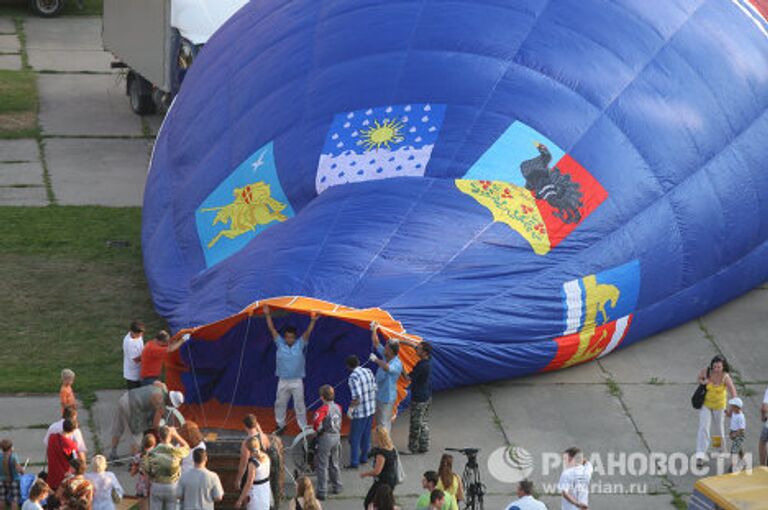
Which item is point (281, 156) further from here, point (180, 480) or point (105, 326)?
point (180, 480)

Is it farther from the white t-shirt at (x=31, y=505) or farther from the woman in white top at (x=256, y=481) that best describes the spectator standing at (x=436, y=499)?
the white t-shirt at (x=31, y=505)

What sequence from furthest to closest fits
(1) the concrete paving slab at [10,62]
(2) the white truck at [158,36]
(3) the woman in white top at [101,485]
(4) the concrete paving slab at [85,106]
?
(1) the concrete paving slab at [10,62]
(4) the concrete paving slab at [85,106]
(2) the white truck at [158,36]
(3) the woman in white top at [101,485]

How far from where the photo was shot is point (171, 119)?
2519 cm

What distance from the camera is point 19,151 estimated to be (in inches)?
1171

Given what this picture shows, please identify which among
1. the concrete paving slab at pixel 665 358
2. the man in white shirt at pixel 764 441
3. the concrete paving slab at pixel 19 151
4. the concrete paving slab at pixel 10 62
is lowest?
the man in white shirt at pixel 764 441

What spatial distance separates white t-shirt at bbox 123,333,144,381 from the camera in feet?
65.7

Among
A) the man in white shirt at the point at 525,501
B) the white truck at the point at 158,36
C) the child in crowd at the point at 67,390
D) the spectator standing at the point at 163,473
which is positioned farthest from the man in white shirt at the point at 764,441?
the white truck at the point at 158,36

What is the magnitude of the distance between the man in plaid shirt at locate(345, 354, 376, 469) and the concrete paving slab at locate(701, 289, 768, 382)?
514cm

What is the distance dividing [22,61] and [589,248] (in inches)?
666

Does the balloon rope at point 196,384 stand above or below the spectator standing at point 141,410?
above

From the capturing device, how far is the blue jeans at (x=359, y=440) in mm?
19219

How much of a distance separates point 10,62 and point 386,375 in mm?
17777

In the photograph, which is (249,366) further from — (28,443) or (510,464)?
(510,464)

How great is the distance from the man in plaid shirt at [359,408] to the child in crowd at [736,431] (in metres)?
3.73
